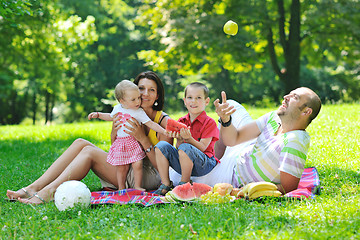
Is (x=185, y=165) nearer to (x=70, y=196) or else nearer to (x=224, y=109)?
(x=224, y=109)

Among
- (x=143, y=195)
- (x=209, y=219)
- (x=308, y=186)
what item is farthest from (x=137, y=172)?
(x=308, y=186)

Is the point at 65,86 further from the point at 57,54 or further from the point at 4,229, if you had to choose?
the point at 4,229

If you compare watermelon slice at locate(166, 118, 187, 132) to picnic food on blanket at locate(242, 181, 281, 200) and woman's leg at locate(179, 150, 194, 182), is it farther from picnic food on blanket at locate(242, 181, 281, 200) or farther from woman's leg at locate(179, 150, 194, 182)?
picnic food on blanket at locate(242, 181, 281, 200)

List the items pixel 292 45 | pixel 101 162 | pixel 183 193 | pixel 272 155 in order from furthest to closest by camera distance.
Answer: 1. pixel 292 45
2. pixel 101 162
3. pixel 272 155
4. pixel 183 193

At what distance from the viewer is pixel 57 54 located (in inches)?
544

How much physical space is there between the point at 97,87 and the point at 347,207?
1008 inches

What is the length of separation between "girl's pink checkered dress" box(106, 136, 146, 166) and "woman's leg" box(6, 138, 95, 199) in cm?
38

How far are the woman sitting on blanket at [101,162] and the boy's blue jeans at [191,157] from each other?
1.16ft

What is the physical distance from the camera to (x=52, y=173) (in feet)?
14.6

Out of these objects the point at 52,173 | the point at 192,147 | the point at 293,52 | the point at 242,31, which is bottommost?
the point at 52,173

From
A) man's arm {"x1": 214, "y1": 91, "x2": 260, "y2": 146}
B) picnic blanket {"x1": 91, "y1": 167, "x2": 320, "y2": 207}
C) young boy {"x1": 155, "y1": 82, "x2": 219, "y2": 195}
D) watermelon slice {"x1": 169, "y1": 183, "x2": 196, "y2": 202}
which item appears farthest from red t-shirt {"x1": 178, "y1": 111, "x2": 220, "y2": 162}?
picnic blanket {"x1": 91, "y1": 167, "x2": 320, "y2": 207}

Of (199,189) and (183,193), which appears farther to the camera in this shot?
(199,189)

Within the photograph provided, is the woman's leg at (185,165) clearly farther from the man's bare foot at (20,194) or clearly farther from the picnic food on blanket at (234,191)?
the man's bare foot at (20,194)

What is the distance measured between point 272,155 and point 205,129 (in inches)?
32.3
